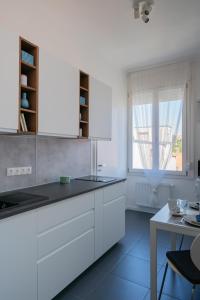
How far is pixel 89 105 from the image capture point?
2.66 meters

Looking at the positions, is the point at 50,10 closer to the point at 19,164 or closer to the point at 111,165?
the point at 19,164

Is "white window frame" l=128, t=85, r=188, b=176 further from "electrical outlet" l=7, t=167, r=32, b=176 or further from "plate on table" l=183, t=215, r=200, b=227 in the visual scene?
"electrical outlet" l=7, t=167, r=32, b=176

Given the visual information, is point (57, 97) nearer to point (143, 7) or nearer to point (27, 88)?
point (27, 88)

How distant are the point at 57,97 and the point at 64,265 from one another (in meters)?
1.58

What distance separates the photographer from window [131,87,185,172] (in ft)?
12.6

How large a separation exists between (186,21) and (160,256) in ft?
9.50

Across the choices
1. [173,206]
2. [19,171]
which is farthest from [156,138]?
[19,171]

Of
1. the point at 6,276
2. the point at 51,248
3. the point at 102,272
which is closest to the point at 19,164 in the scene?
the point at 51,248

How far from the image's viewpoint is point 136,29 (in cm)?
272

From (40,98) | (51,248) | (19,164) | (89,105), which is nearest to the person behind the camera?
(51,248)

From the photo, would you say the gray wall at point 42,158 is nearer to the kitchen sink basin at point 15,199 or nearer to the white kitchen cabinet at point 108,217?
the kitchen sink basin at point 15,199

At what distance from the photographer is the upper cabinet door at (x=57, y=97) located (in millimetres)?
1947

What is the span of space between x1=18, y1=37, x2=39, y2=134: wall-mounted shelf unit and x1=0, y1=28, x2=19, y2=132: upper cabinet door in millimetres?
114

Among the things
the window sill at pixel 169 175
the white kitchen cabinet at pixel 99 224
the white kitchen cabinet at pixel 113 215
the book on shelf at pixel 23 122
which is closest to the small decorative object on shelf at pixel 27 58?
the book on shelf at pixel 23 122
